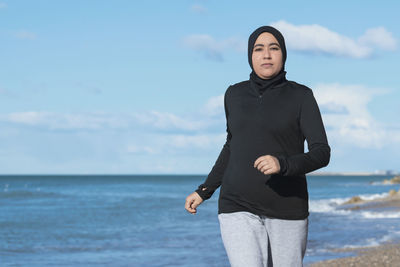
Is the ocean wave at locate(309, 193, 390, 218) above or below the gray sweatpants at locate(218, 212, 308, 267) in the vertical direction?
below

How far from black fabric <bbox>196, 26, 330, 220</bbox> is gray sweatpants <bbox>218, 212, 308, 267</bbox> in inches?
1.9

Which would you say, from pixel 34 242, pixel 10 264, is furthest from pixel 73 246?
pixel 10 264

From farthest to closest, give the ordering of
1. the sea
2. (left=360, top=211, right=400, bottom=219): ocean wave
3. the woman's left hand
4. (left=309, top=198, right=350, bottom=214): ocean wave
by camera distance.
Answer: (left=309, top=198, right=350, bottom=214): ocean wave
(left=360, top=211, right=400, bottom=219): ocean wave
the sea
the woman's left hand

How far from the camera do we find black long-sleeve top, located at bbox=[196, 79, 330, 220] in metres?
3.53

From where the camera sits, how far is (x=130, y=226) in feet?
79.8

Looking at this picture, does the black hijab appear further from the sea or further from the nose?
the sea

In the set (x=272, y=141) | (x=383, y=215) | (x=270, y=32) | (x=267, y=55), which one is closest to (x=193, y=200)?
(x=272, y=141)

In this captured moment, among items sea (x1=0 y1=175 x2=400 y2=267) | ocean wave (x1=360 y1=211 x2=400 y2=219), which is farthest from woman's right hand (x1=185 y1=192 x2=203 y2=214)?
ocean wave (x1=360 y1=211 x2=400 y2=219)

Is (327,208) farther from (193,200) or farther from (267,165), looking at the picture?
(267,165)

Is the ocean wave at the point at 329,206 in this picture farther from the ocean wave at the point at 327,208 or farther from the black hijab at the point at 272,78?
the black hijab at the point at 272,78

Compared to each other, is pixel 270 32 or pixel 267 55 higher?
pixel 270 32

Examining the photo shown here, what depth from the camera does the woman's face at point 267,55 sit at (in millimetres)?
3607

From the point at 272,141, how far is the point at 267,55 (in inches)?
19.8

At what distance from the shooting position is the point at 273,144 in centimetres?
354
